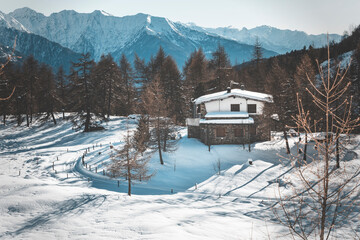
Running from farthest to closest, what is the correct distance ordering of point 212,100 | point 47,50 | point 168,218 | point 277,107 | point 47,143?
1. point 47,50
2. point 47,143
3. point 212,100
4. point 277,107
5. point 168,218

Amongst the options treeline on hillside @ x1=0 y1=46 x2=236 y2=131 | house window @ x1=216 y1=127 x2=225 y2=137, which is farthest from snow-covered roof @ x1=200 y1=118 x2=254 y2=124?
treeline on hillside @ x1=0 y1=46 x2=236 y2=131

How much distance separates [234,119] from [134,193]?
1683 cm

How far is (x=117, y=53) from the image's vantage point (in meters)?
197

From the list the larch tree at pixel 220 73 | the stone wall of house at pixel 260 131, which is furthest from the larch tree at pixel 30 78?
the stone wall of house at pixel 260 131

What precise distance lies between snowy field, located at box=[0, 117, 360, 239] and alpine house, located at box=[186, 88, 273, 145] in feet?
4.68

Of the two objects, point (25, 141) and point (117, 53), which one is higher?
point (117, 53)

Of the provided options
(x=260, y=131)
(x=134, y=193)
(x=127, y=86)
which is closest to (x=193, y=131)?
(x=260, y=131)

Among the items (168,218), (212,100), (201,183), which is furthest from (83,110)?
(168,218)

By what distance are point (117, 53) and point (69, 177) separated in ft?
648

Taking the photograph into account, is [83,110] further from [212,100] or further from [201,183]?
[201,183]

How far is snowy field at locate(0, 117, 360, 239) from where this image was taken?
916cm

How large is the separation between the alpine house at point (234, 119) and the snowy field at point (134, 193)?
143 centimetres

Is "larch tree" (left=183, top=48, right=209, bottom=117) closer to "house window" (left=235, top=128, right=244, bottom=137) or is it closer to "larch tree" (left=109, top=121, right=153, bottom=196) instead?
"house window" (left=235, top=128, right=244, bottom=137)

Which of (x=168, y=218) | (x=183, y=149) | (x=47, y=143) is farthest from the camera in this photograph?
(x=47, y=143)
